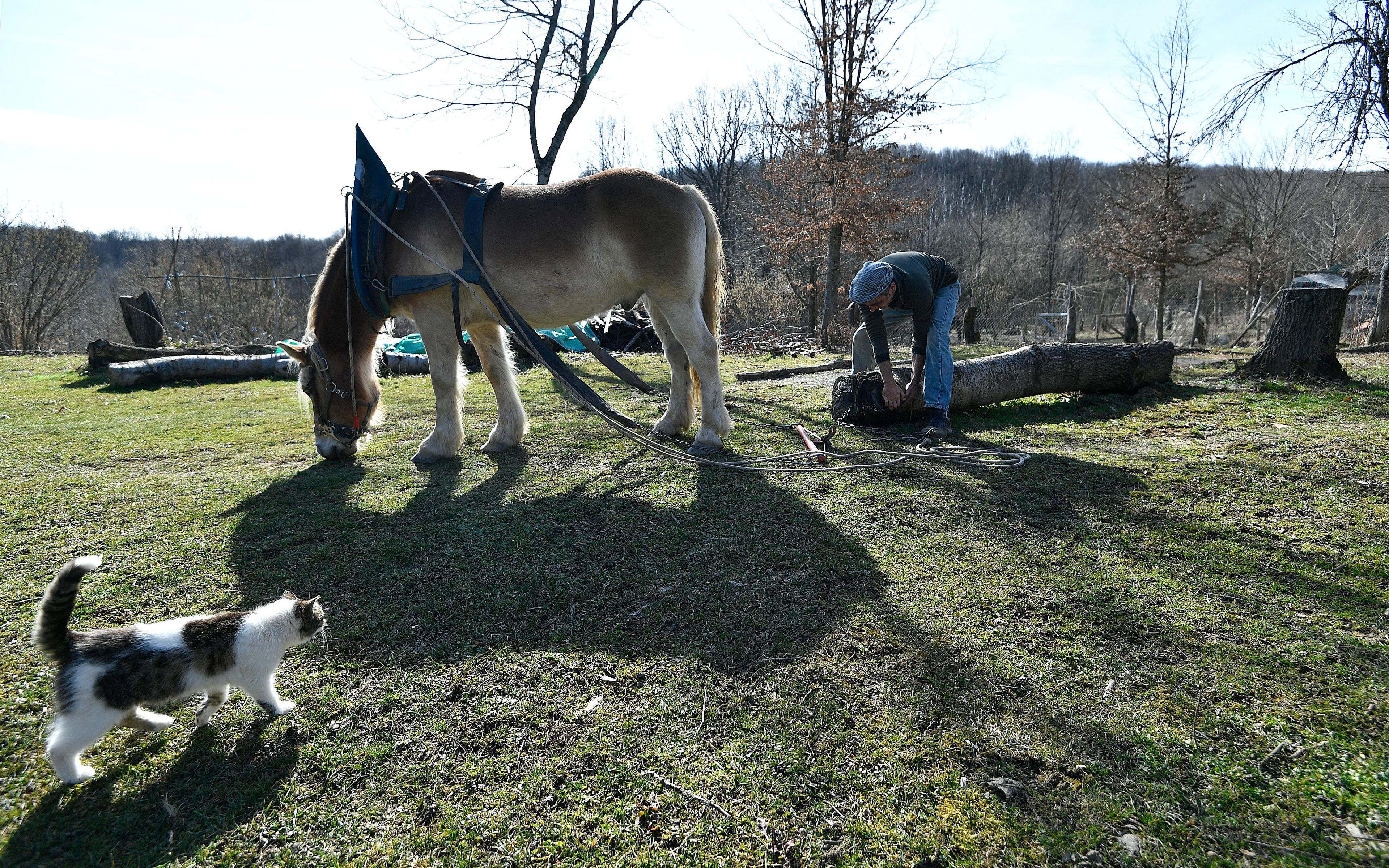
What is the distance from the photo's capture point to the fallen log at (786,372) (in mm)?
9336

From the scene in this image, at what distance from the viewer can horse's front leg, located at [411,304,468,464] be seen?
4.93 metres

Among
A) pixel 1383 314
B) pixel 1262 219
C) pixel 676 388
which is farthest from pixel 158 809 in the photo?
pixel 1262 219

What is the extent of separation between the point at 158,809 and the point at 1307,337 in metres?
10.0

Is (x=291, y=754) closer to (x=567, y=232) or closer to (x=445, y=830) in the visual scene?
(x=445, y=830)

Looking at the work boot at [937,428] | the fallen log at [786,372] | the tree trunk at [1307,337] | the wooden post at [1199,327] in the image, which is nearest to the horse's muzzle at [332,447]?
A: the work boot at [937,428]

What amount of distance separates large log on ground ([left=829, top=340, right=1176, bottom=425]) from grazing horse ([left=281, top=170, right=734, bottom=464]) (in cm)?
146

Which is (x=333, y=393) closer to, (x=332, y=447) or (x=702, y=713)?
(x=332, y=447)

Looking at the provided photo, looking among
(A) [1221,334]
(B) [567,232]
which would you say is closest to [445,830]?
(B) [567,232]

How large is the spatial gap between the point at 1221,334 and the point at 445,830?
117ft

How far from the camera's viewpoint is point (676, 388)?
5.50m

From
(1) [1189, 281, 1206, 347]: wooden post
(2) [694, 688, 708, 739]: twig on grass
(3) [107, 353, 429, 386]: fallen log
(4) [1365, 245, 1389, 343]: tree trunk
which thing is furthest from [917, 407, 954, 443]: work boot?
(1) [1189, 281, 1206, 347]: wooden post

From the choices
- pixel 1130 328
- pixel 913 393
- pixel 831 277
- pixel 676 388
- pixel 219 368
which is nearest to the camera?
pixel 676 388

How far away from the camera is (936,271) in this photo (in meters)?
5.35

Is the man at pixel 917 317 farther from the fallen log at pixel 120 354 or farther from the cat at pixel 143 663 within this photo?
the fallen log at pixel 120 354
